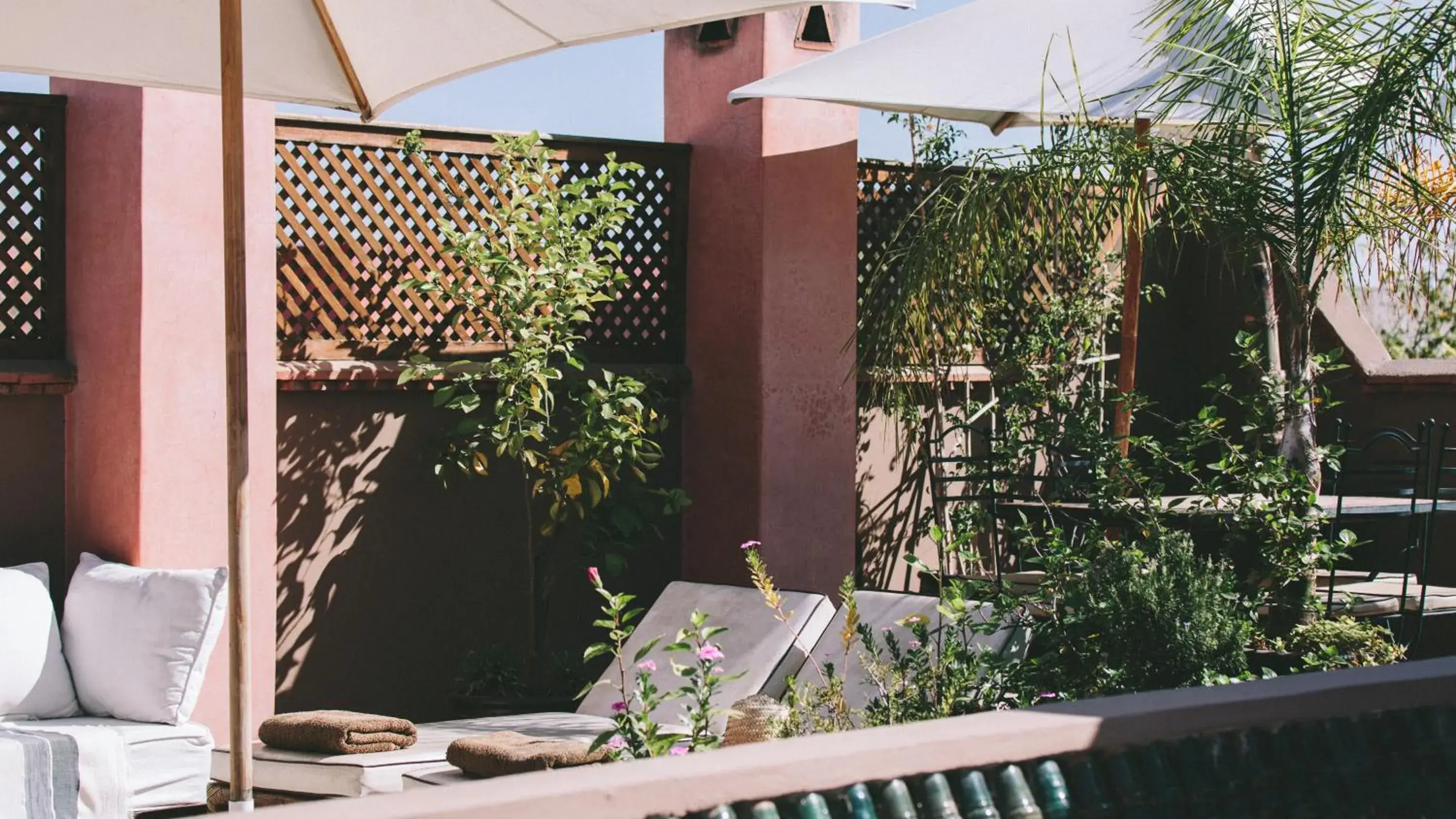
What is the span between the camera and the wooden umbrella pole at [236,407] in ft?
9.68

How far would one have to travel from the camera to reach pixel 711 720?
4.66 metres

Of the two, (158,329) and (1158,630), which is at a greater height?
(158,329)

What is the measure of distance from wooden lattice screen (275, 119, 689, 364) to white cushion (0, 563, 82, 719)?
1.33 m

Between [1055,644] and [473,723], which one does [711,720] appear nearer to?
[473,723]

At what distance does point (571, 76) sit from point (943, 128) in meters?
10.1

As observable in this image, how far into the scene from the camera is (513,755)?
12.8ft

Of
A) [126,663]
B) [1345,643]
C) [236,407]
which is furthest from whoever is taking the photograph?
[126,663]

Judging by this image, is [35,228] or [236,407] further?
[35,228]

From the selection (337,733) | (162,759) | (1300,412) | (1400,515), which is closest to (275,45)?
(337,733)

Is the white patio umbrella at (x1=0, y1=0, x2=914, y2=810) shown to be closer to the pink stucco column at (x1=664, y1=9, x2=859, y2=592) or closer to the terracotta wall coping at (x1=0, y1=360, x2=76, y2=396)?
the terracotta wall coping at (x1=0, y1=360, x2=76, y2=396)

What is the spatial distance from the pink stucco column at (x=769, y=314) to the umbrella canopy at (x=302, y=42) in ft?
8.74

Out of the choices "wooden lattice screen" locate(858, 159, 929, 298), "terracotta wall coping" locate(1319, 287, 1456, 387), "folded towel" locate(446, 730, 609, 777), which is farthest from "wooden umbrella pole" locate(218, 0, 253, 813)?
"terracotta wall coping" locate(1319, 287, 1456, 387)

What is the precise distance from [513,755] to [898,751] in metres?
2.20

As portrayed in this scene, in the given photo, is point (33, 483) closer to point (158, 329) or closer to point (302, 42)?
point (158, 329)
